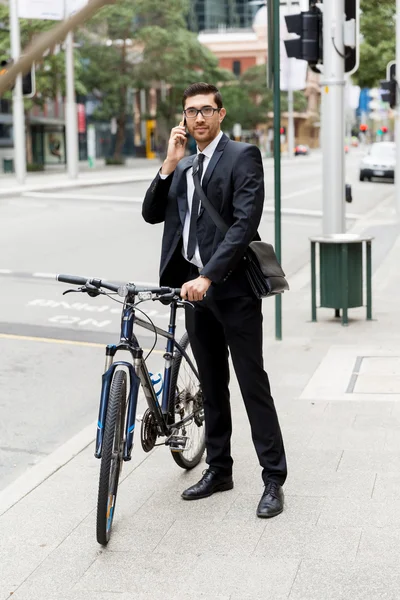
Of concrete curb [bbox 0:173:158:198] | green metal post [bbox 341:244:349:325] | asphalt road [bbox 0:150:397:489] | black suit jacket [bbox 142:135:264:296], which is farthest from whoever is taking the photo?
concrete curb [bbox 0:173:158:198]

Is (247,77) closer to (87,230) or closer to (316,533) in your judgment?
(87,230)

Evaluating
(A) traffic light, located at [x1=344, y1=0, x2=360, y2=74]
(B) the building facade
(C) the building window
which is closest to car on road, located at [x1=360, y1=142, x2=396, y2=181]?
(A) traffic light, located at [x1=344, y1=0, x2=360, y2=74]

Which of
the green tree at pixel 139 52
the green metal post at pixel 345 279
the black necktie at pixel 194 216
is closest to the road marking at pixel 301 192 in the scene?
the green metal post at pixel 345 279

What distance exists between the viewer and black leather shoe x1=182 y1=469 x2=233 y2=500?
4.75 meters

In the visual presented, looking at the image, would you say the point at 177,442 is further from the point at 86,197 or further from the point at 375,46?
the point at 375,46

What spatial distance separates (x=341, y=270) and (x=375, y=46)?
34.8m

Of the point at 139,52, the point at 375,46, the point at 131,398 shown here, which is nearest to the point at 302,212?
the point at 375,46

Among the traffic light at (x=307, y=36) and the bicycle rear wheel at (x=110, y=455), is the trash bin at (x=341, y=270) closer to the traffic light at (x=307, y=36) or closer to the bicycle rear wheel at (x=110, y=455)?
the traffic light at (x=307, y=36)

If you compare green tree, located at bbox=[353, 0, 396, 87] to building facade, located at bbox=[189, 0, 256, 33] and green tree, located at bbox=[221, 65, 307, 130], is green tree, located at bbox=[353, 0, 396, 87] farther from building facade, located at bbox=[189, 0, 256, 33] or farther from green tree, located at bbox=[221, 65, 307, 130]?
building facade, located at bbox=[189, 0, 256, 33]

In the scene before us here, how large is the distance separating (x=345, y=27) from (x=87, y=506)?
7.11m

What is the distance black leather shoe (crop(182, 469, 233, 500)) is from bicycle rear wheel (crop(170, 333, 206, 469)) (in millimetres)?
215

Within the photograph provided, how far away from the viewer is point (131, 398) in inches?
166

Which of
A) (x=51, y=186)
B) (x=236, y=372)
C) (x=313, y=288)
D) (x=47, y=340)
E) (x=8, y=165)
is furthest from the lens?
(x=8, y=165)

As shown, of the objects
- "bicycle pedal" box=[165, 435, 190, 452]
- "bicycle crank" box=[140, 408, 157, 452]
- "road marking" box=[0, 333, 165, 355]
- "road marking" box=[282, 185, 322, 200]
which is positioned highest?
"road marking" box=[282, 185, 322, 200]
